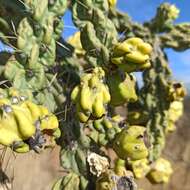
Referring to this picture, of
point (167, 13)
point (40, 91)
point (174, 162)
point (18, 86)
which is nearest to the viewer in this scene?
point (18, 86)

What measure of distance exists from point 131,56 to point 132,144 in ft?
0.87

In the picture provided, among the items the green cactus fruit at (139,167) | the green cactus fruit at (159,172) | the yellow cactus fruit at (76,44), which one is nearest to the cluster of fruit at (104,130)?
the green cactus fruit at (139,167)

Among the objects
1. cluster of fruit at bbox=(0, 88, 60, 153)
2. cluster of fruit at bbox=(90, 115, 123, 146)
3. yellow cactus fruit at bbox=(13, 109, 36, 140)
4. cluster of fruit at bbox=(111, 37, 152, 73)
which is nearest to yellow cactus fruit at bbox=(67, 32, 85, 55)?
cluster of fruit at bbox=(90, 115, 123, 146)

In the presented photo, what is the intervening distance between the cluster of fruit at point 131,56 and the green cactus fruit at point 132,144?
0.19 meters

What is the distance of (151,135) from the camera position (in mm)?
3096

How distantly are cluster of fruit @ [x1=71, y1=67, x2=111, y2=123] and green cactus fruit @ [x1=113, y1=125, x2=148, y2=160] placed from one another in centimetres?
Answer: 12

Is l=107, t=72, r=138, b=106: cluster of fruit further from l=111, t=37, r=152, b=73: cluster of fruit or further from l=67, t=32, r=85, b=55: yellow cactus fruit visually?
Answer: l=67, t=32, r=85, b=55: yellow cactus fruit

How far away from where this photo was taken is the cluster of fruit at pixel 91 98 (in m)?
1.68

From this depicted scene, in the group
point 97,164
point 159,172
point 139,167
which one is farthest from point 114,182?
point 159,172

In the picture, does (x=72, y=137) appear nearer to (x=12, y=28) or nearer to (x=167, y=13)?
(x=12, y=28)

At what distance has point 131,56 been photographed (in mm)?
1762

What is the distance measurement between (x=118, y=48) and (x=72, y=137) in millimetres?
331

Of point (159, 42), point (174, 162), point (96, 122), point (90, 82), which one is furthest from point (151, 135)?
point (174, 162)

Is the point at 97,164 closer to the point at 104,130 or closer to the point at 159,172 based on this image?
the point at 104,130
